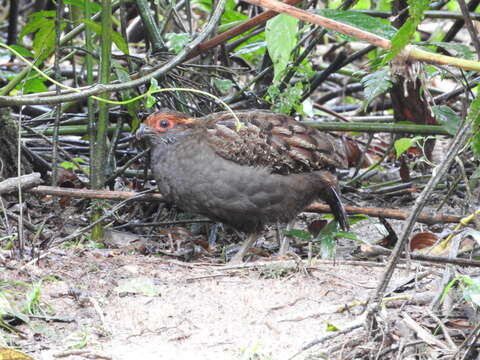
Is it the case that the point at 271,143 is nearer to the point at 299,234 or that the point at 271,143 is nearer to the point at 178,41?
the point at 299,234

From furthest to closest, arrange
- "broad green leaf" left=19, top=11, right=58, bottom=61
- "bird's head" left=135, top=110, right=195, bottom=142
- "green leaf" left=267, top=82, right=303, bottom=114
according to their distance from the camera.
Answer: "green leaf" left=267, top=82, right=303, bottom=114
"bird's head" left=135, top=110, right=195, bottom=142
"broad green leaf" left=19, top=11, right=58, bottom=61

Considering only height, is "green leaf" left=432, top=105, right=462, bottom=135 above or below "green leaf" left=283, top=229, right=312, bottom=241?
above

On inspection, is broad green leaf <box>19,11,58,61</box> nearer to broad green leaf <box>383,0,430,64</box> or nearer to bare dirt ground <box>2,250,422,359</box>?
bare dirt ground <box>2,250,422,359</box>

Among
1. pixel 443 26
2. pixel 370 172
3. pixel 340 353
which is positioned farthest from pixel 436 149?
pixel 340 353

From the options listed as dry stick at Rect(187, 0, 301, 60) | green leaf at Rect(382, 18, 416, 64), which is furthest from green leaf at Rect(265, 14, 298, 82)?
green leaf at Rect(382, 18, 416, 64)

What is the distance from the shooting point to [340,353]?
2.87 meters

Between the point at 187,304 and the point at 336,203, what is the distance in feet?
5.48

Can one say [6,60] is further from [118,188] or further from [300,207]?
[300,207]

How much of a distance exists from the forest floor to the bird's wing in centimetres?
75

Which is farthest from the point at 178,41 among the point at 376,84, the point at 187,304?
the point at 187,304

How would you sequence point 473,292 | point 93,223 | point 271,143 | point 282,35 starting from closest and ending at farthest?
point 473,292 → point 282,35 → point 93,223 → point 271,143

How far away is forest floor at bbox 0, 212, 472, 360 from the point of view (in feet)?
10.2

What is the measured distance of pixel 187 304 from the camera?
3.60m

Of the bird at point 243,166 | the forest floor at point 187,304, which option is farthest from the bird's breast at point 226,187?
the forest floor at point 187,304
